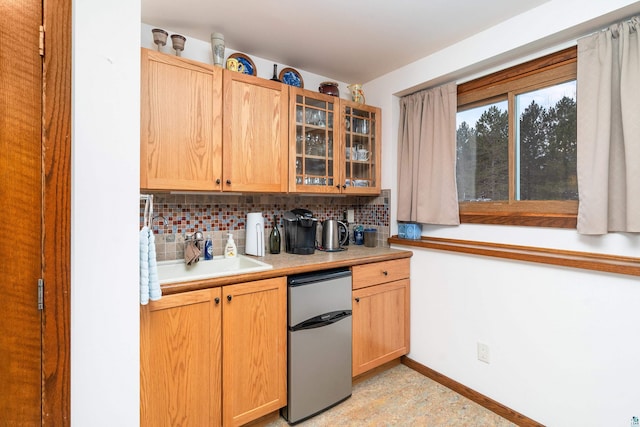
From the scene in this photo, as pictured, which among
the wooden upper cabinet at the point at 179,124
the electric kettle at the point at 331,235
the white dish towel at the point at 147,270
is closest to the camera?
the white dish towel at the point at 147,270

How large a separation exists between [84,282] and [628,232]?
2.30 meters

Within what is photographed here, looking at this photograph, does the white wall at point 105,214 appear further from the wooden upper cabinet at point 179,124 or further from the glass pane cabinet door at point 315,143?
the glass pane cabinet door at point 315,143

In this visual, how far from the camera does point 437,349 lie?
220cm

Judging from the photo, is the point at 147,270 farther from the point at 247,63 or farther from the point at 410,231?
the point at 410,231

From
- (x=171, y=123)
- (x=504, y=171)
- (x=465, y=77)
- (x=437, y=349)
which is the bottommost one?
(x=437, y=349)

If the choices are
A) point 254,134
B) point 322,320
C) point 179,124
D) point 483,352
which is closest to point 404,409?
point 483,352

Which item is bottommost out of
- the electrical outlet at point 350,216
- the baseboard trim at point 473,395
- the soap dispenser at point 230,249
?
the baseboard trim at point 473,395

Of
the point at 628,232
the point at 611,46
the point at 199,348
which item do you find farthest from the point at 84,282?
the point at 611,46

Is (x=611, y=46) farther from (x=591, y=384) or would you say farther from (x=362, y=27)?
(x=591, y=384)

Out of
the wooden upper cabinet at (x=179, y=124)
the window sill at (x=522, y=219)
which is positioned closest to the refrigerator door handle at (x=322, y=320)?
the wooden upper cabinet at (x=179, y=124)

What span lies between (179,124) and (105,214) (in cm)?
86

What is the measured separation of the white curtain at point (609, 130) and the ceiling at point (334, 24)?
438 millimetres

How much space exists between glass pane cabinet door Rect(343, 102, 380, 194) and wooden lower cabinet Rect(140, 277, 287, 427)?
114 centimetres

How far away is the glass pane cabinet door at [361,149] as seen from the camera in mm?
2404
